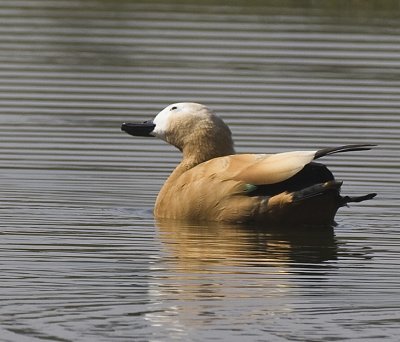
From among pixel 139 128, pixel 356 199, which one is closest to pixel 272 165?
pixel 356 199

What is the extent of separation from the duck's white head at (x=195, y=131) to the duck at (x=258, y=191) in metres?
0.16

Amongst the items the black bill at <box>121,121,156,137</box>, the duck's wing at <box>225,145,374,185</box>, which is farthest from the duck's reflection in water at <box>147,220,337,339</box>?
the black bill at <box>121,121,156,137</box>

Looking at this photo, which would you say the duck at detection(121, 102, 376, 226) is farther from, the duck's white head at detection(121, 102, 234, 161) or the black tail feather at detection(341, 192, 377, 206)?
the duck's white head at detection(121, 102, 234, 161)

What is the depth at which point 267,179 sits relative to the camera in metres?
11.6

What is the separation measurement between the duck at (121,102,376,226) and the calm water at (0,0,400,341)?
143mm

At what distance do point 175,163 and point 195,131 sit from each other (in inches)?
67.0

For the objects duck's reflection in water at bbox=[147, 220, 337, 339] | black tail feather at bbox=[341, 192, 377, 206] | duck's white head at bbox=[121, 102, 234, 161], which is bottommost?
duck's reflection in water at bbox=[147, 220, 337, 339]

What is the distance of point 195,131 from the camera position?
12.6 m

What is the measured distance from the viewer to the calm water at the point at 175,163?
344 inches

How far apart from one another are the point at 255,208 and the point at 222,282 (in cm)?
220

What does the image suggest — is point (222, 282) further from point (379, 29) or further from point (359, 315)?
point (379, 29)

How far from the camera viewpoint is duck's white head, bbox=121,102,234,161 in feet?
41.2

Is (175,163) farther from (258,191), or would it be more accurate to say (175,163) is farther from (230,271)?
(230,271)

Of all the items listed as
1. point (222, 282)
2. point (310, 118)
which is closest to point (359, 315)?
point (222, 282)
